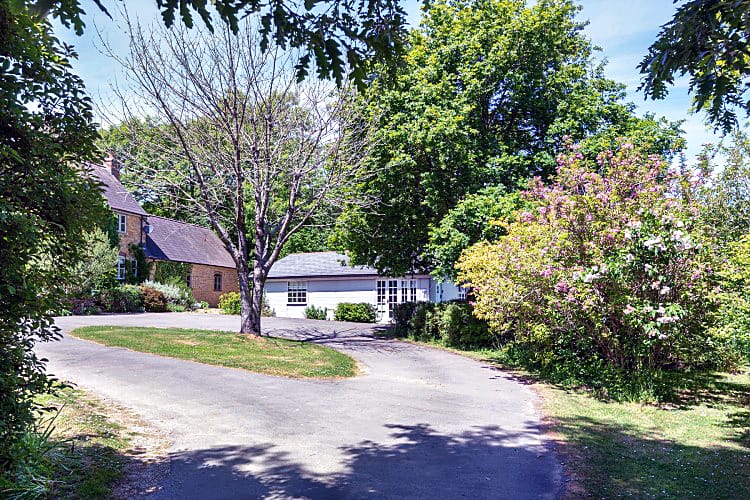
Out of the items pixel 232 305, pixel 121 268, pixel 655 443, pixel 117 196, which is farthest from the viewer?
pixel 232 305

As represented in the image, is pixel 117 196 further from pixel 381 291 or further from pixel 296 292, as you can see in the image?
pixel 381 291

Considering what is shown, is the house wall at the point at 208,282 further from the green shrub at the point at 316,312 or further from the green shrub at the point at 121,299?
the green shrub at the point at 316,312

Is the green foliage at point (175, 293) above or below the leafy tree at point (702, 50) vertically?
below

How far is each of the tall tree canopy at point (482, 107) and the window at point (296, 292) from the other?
13746mm

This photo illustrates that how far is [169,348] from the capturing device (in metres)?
15.1

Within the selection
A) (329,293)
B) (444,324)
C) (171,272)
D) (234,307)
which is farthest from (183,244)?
(444,324)

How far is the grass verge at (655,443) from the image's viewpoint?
19.7 feet

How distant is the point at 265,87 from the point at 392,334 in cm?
1299

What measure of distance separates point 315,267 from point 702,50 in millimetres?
30408

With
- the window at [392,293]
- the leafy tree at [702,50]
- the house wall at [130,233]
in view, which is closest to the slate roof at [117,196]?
the house wall at [130,233]

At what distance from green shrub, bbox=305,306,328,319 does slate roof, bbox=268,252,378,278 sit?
2100mm

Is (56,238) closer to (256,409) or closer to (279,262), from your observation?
(256,409)

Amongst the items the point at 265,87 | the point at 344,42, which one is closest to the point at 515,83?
the point at 265,87

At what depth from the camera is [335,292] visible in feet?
110
